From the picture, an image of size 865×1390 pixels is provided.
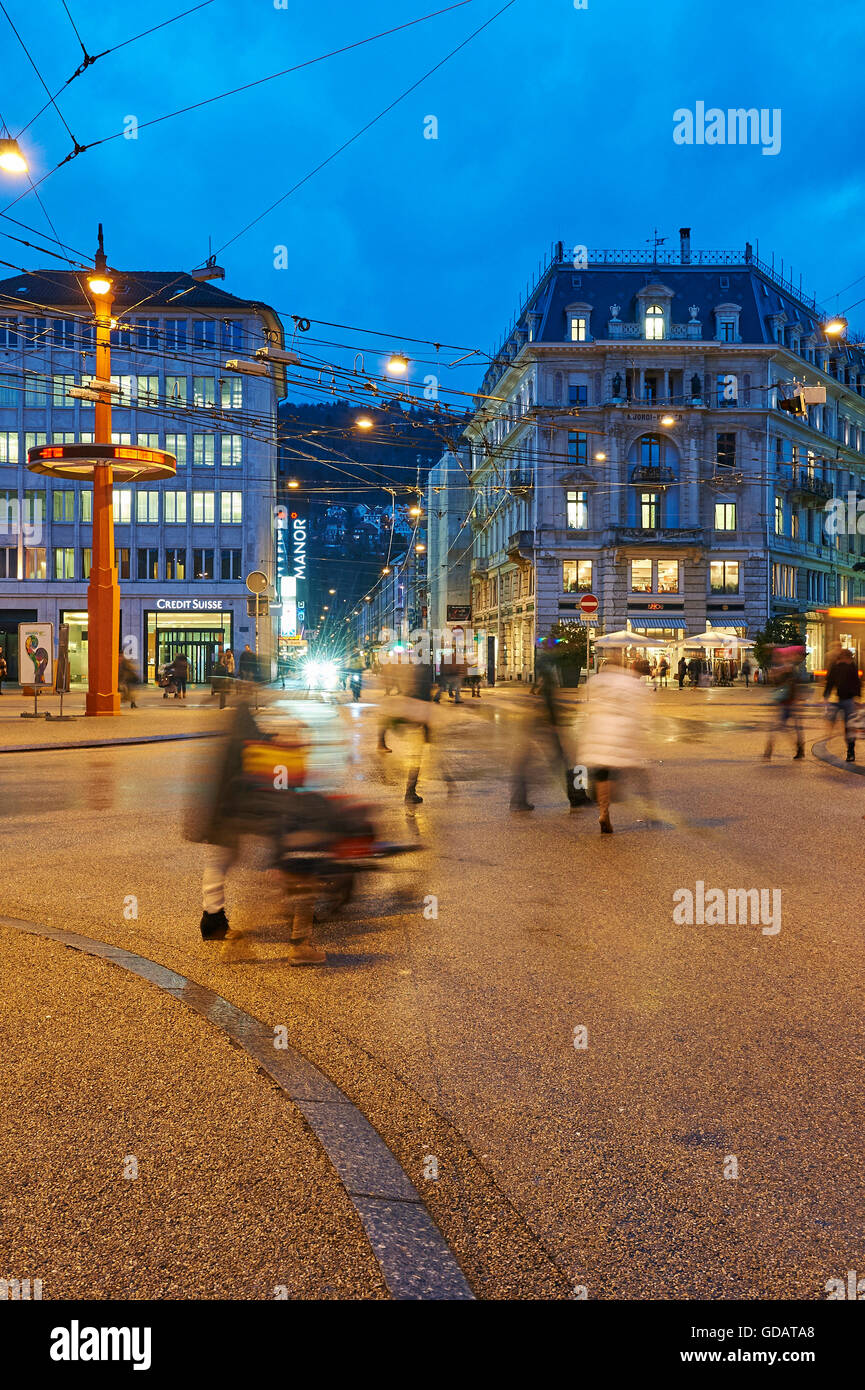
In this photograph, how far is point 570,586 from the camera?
53.9 metres

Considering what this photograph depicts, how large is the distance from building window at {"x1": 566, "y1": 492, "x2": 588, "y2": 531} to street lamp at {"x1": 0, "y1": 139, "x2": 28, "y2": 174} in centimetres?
4147

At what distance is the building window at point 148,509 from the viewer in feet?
179

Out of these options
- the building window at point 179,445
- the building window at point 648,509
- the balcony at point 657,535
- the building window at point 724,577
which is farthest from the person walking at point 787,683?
the building window at point 179,445

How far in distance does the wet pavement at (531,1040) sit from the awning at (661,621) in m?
44.4

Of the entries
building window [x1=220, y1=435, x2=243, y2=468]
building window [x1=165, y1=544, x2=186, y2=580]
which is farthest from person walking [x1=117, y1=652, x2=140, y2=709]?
building window [x1=220, y1=435, x2=243, y2=468]

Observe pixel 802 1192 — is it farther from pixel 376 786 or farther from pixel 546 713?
pixel 376 786

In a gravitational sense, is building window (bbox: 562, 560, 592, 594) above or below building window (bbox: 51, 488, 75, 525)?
below

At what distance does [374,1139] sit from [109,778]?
37.8 feet

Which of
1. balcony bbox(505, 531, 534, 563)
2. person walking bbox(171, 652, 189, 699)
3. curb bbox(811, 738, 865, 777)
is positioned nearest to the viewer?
curb bbox(811, 738, 865, 777)

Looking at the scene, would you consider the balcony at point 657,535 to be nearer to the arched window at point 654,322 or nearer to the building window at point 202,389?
the arched window at point 654,322

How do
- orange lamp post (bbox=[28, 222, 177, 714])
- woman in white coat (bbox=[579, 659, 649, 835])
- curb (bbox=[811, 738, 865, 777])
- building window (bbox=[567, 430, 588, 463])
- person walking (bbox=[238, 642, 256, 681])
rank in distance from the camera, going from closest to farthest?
person walking (bbox=[238, 642, 256, 681])
woman in white coat (bbox=[579, 659, 649, 835])
curb (bbox=[811, 738, 865, 777])
orange lamp post (bbox=[28, 222, 177, 714])
building window (bbox=[567, 430, 588, 463])

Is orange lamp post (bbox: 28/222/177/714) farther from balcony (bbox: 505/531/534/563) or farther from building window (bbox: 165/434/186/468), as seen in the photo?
balcony (bbox: 505/531/534/563)

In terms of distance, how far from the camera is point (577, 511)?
53.8 metres

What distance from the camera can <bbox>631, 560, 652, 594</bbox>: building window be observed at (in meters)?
53.4
